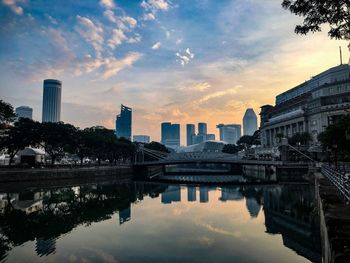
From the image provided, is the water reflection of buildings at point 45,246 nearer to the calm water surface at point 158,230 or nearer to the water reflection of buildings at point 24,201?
the calm water surface at point 158,230

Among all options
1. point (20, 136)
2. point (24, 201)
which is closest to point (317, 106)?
point (20, 136)

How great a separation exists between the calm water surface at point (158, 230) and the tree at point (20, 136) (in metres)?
26.0

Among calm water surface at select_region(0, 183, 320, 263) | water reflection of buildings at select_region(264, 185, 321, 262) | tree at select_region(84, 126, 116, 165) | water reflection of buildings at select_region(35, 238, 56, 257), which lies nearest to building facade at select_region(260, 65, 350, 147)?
water reflection of buildings at select_region(264, 185, 321, 262)

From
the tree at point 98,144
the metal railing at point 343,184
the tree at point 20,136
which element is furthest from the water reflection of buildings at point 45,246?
the tree at point 98,144

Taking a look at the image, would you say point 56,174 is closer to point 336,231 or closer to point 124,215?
point 124,215

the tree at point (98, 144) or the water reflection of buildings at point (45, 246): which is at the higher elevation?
the tree at point (98, 144)

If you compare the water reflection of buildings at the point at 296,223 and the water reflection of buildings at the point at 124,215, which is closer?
the water reflection of buildings at the point at 296,223

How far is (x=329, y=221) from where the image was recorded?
1460 centimetres

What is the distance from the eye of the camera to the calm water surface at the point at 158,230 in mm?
22000

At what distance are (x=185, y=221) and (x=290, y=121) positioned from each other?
11828cm

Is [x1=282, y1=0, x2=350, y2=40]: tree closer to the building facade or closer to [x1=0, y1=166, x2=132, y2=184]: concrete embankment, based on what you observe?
[x1=0, y1=166, x2=132, y2=184]: concrete embankment

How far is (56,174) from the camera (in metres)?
75.1

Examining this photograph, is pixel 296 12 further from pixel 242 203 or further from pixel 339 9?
pixel 242 203

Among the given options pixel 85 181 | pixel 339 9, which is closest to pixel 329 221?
pixel 339 9
